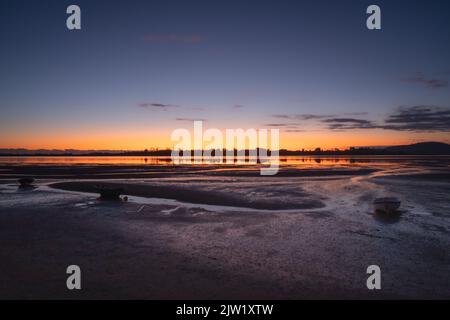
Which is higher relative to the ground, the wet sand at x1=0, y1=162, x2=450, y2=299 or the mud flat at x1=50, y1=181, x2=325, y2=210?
the mud flat at x1=50, y1=181, x2=325, y2=210

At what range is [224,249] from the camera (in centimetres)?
970

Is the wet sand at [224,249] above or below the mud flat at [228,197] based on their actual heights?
below

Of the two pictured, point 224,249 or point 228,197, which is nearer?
point 224,249

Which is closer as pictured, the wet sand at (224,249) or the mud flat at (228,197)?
the wet sand at (224,249)

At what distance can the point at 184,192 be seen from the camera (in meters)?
22.4

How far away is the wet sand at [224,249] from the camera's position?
6.99 meters

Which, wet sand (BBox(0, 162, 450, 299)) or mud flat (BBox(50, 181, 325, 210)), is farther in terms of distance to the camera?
mud flat (BBox(50, 181, 325, 210))

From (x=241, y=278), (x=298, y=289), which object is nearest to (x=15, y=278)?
(x=241, y=278)

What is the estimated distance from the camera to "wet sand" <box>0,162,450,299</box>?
6992 mm

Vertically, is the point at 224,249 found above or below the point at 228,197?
below
